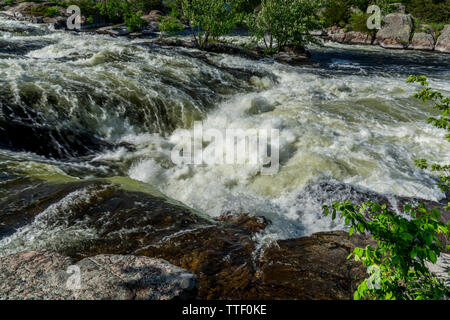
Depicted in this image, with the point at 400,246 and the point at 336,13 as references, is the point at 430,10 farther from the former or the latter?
the point at 400,246

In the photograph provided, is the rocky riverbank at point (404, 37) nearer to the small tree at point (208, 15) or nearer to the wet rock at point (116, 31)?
the small tree at point (208, 15)

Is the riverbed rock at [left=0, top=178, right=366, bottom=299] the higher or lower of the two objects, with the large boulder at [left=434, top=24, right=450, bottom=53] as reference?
lower

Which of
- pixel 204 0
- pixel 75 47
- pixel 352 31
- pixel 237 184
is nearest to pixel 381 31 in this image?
pixel 352 31

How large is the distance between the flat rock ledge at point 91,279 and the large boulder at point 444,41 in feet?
121

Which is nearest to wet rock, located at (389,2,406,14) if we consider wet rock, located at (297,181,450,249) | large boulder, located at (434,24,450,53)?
large boulder, located at (434,24,450,53)

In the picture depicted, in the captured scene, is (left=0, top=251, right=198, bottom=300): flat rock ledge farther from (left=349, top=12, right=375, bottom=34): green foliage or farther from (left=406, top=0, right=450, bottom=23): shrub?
(left=406, top=0, right=450, bottom=23): shrub

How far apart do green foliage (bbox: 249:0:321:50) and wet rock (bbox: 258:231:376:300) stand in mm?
20997

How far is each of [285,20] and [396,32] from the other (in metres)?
18.3

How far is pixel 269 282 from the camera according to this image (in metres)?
3.24

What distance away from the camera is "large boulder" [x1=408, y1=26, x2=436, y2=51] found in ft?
Answer: 98.7

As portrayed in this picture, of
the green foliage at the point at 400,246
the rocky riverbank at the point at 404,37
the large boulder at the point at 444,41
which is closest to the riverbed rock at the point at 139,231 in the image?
the green foliage at the point at 400,246

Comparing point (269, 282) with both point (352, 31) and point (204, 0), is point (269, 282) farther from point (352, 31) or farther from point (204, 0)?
point (352, 31)

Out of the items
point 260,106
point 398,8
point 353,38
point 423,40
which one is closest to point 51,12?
point 260,106

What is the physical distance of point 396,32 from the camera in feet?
105
